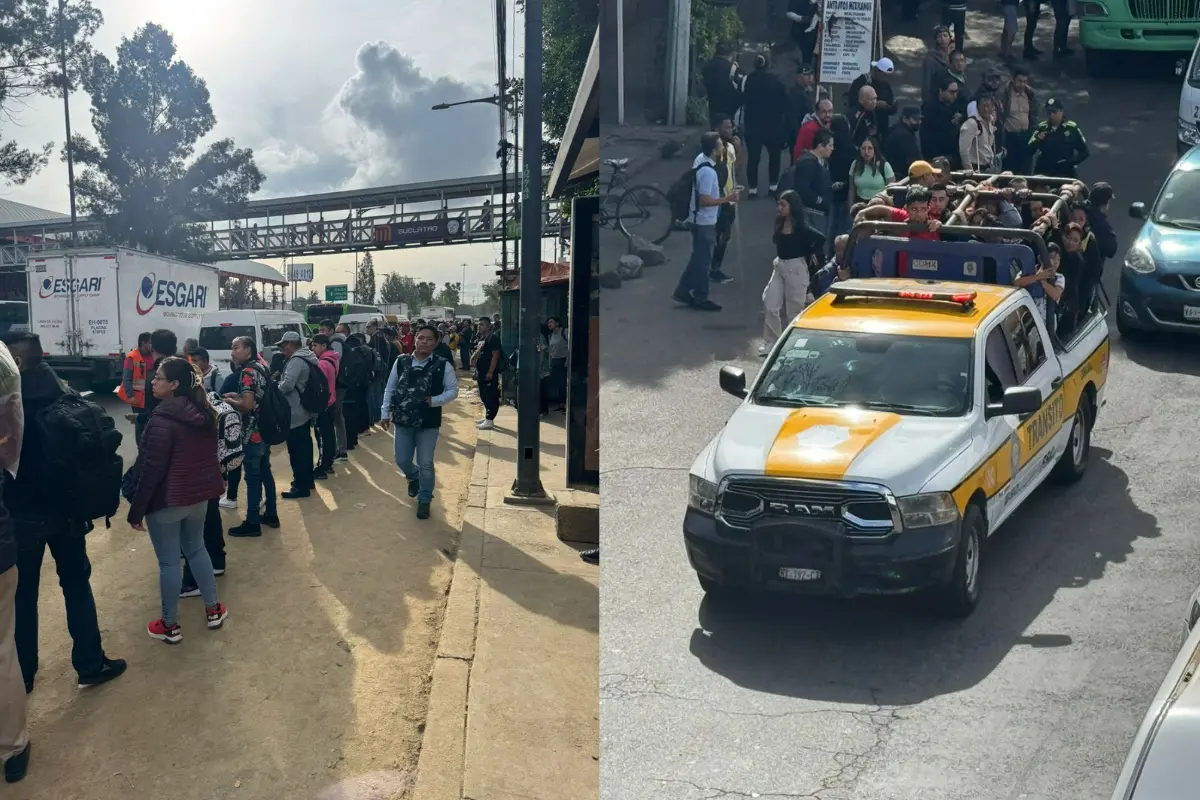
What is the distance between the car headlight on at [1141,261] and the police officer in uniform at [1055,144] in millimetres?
2882

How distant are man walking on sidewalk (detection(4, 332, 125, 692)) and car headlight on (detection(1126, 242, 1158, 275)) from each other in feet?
17.2

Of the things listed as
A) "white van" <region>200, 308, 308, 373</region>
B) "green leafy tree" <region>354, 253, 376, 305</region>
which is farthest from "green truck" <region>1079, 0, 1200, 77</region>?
"green leafy tree" <region>354, 253, 376, 305</region>

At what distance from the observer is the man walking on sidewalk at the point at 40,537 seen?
17.6 feet

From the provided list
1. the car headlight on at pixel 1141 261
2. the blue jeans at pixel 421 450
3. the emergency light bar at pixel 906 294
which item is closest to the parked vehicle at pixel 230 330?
the blue jeans at pixel 421 450

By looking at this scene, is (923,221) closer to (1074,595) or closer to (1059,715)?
(1074,595)

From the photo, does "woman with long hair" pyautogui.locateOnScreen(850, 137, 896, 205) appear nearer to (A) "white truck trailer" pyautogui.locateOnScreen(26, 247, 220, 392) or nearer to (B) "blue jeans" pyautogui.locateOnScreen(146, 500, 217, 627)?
(B) "blue jeans" pyautogui.locateOnScreen(146, 500, 217, 627)

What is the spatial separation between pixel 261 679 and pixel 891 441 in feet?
11.0

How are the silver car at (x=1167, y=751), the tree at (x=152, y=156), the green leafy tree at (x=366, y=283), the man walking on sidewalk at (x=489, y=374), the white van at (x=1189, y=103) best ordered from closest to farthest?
the silver car at (x=1167, y=751) < the white van at (x=1189, y=103) < the man walking on sidewalk at (x=489, y=374) < the tree at (x=152, y=156) < the green leafy tree at (x=366, y=283)

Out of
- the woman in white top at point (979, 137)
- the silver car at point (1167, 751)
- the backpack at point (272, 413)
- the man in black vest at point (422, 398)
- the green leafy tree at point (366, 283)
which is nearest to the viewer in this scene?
the silver car at point (1167, 751)

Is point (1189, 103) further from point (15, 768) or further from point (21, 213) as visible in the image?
point (21, 213)

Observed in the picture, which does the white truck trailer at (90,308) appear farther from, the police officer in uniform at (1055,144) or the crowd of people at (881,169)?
the police officer in uniform at (1055,144)

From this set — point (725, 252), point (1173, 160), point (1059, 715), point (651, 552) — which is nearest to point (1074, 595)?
point (1059, 715)

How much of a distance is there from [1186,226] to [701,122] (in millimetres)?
2884

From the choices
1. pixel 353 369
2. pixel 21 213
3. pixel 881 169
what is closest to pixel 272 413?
pixel 353 369
